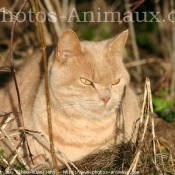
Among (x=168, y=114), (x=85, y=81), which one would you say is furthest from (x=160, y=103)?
(x=85, y=81)

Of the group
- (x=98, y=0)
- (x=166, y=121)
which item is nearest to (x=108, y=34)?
(x=98, y=0)

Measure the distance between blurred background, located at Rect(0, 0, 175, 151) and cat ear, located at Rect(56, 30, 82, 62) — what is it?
31.7 inches

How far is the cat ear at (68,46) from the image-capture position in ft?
7.96

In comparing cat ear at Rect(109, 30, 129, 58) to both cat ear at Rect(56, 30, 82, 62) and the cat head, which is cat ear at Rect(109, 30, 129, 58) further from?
cat ear at Rect(56, 30, 82, 62)

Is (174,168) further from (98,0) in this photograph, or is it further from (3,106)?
(98,0)

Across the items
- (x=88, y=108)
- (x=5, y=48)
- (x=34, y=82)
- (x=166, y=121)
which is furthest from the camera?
(x=5, y=48)

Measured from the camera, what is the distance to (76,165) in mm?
2639

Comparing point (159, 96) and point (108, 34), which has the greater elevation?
point (108, 34)

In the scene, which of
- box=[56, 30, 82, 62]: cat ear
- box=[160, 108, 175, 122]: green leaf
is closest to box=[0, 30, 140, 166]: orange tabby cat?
box=[56, 30, 82, 62]: cat ear

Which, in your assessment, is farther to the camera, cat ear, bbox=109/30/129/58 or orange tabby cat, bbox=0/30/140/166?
cat ear, bbox=109/30/129/58

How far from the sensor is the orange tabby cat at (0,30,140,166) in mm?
2543

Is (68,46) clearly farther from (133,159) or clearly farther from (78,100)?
(133,159)

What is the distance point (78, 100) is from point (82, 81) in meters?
0.13

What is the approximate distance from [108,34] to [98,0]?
1.48 ft
